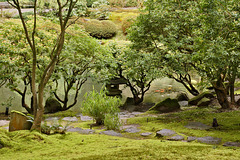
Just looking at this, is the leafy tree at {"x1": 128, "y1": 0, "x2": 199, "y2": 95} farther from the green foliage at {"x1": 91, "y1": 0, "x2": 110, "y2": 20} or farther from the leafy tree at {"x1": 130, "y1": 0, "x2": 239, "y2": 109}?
the green foliage at {"x1": 91, "y1": 0, "x2": 110, "y2": 20}

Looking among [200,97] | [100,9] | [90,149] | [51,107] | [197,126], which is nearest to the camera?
[90,149]

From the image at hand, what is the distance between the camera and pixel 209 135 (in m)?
5.20

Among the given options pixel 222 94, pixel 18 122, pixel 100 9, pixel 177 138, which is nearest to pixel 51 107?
pixel 100 9

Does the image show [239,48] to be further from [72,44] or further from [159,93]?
[159,93]

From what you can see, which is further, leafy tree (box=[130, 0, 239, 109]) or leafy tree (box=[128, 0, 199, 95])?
leafy tree (box=[128, 0, 199, 95])

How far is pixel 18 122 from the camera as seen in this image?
13.6 feet

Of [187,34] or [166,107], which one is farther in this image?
[166,107]

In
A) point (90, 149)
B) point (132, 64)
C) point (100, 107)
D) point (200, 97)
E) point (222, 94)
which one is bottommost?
point (90, 149)

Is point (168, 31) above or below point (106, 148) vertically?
above

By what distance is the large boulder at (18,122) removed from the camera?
4050mm

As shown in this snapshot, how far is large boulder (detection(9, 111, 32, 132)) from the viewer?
4.05 metres

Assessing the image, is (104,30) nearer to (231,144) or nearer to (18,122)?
(18,122)

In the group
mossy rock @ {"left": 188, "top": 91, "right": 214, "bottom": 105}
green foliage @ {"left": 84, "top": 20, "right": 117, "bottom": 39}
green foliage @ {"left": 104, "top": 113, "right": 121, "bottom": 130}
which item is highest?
green foliage @ {"left": 84, "top": 20, "right": 117, "bottom": 39}

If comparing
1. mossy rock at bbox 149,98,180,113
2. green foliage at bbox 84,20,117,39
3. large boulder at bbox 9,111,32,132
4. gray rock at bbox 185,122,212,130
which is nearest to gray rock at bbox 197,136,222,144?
gray rock at bbox 185,122,212,130
